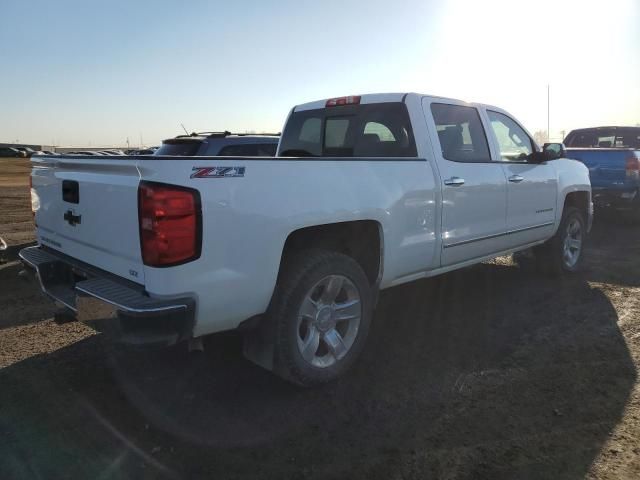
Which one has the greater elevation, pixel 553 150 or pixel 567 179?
pixel 553 150

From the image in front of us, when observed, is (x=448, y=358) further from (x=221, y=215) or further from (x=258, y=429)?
Answer: (x=221, y=215)

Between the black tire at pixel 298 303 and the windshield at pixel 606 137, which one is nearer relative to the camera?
the black tire at pixel 298 303

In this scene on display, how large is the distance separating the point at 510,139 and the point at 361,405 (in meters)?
3.57

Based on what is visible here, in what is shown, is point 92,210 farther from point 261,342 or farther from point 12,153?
point 12,153

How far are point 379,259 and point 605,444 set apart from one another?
1.83m

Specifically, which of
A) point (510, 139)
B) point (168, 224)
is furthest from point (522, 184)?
point (168, 224)

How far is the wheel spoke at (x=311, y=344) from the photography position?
347cm

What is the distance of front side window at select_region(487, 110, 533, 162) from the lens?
5378 mm

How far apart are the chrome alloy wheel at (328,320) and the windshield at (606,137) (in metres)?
11.3

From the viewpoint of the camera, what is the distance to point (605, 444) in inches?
112

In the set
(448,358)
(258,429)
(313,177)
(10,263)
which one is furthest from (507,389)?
(10,263)

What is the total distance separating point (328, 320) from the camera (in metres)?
3.61

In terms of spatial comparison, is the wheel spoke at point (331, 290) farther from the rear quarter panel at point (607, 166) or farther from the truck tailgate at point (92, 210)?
the rear quarter panel at point (607, 166)

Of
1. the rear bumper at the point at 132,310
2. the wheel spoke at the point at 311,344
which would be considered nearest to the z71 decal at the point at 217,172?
the rear bumper at the point at 132,310
